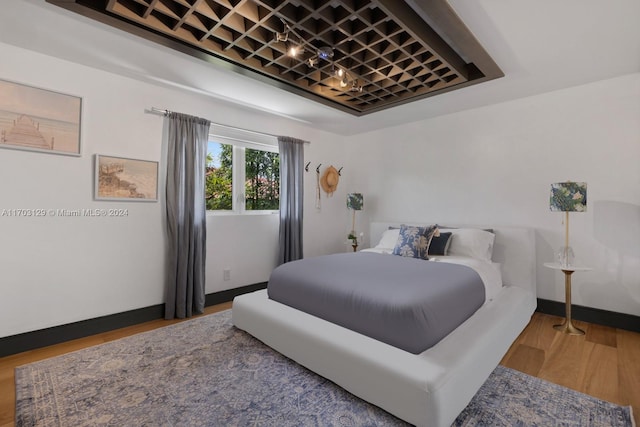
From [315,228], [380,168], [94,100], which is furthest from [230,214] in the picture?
[380,168]

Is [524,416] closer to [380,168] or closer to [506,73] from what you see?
[506,73]

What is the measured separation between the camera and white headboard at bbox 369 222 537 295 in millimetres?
2936

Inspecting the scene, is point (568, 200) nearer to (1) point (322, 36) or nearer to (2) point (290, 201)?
(1) point (322, 36)

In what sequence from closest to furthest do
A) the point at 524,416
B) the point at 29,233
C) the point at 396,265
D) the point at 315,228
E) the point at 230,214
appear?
the point at 524,416, the point at 29,233, the point at 396,265, the point at 230,214, the point at 315,228

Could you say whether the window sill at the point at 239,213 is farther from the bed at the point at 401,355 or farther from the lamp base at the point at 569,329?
the lamp base at the point at 569,329

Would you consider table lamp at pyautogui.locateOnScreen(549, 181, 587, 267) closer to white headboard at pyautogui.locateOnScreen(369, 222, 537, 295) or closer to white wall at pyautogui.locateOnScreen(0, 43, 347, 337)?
white headboard at pyautogui.locateOnScreen(369, 222, 537, 295)

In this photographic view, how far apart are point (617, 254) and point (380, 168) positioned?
2744mm

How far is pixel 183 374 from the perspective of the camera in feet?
6.20

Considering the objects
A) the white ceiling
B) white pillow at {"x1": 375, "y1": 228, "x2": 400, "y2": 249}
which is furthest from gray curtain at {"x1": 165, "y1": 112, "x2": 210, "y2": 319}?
white pillow at {"x1": 375, "y1": 228, "x2": 400, "y2": 249}

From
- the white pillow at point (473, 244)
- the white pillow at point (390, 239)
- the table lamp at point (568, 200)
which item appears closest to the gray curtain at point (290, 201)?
the white pillow at point (390, 239)

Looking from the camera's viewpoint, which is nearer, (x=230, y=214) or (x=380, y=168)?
(x=230, y=214)

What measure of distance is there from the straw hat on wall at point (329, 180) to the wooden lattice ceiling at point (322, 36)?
5.56 feet

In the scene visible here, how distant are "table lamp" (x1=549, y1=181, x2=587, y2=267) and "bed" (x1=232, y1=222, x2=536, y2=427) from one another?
561mm

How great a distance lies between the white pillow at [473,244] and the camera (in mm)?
2967
